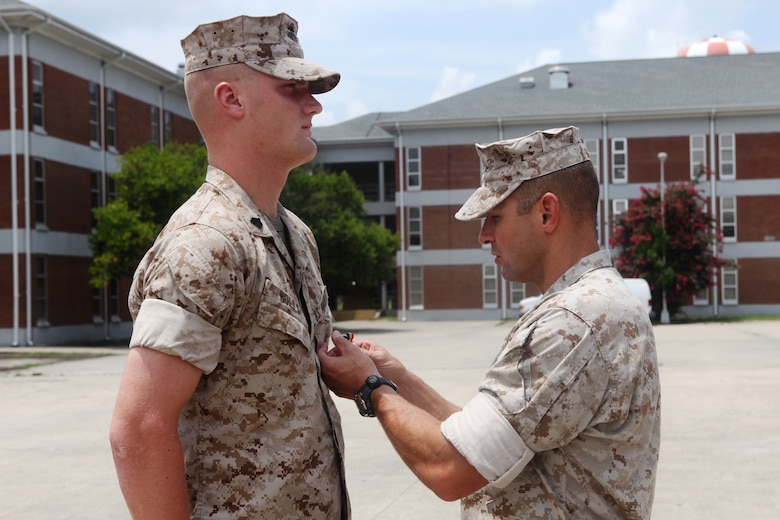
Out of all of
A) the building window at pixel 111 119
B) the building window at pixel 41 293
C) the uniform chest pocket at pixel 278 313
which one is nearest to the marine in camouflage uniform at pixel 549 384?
the uniform chest pocket at pixel 278 313

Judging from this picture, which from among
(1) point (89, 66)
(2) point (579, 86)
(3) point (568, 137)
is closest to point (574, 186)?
(3) point (568, 137)

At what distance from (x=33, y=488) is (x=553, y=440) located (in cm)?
745

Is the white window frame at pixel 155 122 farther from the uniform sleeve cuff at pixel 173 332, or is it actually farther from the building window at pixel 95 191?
the uniform sleeve cuff at pixel 173 332

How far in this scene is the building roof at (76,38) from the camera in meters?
32.8

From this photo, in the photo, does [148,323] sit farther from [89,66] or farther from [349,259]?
[349,259]

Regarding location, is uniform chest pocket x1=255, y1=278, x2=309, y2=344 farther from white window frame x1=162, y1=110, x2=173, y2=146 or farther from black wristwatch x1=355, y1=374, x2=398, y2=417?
white window frame x1=162, y1=110, x2=173, y2=146

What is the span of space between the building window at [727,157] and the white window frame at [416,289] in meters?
16.7

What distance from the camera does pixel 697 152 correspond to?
51.5 metres

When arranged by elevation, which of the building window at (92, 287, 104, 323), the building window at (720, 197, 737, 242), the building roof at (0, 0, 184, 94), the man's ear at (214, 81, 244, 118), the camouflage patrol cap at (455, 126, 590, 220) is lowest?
the building window at (92, 287, 104, 323)

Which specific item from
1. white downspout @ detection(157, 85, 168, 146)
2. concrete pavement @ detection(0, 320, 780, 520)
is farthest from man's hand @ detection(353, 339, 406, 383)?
white downspout @ detection(157, 85, 168, 146)

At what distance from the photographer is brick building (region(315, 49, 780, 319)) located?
5112 cm

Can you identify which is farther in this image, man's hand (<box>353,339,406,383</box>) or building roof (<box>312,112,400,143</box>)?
building roof (<box>312,112,400,143</box>)

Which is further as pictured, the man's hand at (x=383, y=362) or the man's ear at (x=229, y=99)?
the man's hand at (x=383, y=362)

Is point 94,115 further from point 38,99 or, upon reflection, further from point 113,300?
point 113,300
